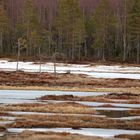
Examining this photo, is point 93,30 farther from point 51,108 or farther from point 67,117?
point 67,117

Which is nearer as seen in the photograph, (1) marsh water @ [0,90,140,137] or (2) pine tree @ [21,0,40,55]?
(1) marsh water @ [0,90,140,137]

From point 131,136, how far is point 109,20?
95336mm

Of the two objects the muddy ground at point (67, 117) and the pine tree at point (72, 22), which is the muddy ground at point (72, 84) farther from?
the pine tree at point (72, 22)

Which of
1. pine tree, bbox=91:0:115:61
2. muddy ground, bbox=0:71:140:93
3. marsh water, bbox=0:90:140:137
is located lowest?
muddy ground, bbox=0:71:140:93

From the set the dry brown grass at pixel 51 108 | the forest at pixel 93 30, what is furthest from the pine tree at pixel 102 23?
the dry brown grass at pixel 51 108

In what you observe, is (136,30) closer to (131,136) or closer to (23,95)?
(23,95)

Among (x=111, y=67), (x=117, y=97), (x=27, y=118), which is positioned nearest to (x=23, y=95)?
(x=117, y=97)

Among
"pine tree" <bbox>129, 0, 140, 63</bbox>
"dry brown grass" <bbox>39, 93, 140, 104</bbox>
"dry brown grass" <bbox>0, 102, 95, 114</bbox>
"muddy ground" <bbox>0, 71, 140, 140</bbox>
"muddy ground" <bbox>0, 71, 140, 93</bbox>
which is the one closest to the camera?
"muddy ground" <bbox>0, 71, 140, 140</bbox>

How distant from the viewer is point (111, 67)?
264 ft

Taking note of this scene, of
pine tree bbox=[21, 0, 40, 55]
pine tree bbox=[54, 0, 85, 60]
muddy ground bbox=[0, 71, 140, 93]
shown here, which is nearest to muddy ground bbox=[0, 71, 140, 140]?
muddy ground bbox=[0, 71, 140, 93]

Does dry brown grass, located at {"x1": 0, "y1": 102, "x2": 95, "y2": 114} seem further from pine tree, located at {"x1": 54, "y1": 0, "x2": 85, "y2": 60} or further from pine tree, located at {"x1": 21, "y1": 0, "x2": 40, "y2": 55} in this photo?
pine tree, located at {"x1": 21, "y1": 0, "x2": 40, "y2": 55}

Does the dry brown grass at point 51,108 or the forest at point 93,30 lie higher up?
the forest at point 93,30

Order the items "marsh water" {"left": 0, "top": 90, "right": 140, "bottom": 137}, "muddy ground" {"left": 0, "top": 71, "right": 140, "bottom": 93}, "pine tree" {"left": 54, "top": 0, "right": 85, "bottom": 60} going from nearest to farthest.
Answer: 1. "marsh water" {"left": 0, "top": 90, "right": 140, "bottom": 137}
2. "muddy ground" {"left": 0, "top": 71, "right": 140, "bottom": 93}
3. "pine tree" {"left": 54, "top": 0, "right": 85, "bottom": 60}

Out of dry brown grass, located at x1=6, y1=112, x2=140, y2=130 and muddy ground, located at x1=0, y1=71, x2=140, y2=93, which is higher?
dry brown grass, located at x1=6, y1=112, x2=140, y2=130
